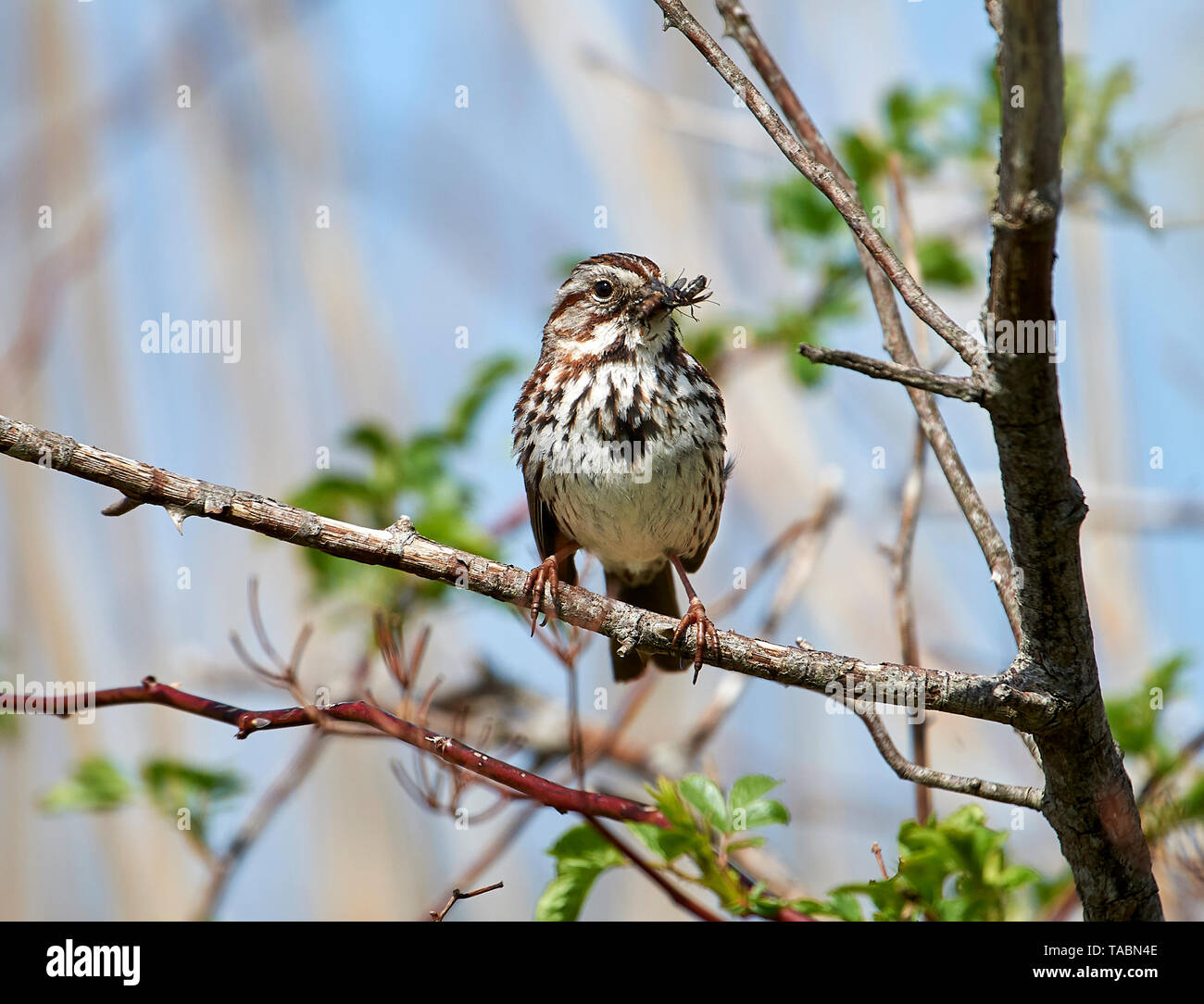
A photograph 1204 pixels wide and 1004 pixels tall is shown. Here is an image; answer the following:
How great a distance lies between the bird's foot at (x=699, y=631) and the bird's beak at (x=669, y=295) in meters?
1.11

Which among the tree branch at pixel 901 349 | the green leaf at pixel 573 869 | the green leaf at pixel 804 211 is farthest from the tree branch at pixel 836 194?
the green leaf at pixel 804 211

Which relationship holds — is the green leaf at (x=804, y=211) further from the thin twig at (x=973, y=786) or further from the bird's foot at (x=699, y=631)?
the thin twig at (x=973, y=786)

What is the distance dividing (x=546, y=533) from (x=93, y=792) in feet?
6.41

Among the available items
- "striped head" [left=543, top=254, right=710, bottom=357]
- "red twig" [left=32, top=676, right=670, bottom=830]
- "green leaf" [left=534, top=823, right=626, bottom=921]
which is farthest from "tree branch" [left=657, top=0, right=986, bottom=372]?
"striped head" [left=543, top=254, right=710, bottom=357]

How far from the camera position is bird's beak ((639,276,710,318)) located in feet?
13.5

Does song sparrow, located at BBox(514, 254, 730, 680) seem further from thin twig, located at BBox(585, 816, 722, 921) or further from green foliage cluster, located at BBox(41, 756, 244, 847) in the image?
thin twig, located at BBox(585, 816, 722, 921)

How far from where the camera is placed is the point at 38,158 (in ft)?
21.8

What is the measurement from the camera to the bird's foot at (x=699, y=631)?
2698mm

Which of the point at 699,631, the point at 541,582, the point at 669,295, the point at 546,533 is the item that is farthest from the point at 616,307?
the point at 699,631

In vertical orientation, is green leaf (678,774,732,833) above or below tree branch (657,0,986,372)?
below

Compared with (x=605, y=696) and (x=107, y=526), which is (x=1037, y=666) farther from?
(x=107, y=526)

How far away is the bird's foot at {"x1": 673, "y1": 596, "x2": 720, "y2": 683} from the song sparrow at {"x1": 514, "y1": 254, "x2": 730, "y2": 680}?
0.75 metres

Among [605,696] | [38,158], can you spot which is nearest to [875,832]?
[605,696]

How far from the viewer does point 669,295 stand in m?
4.30
